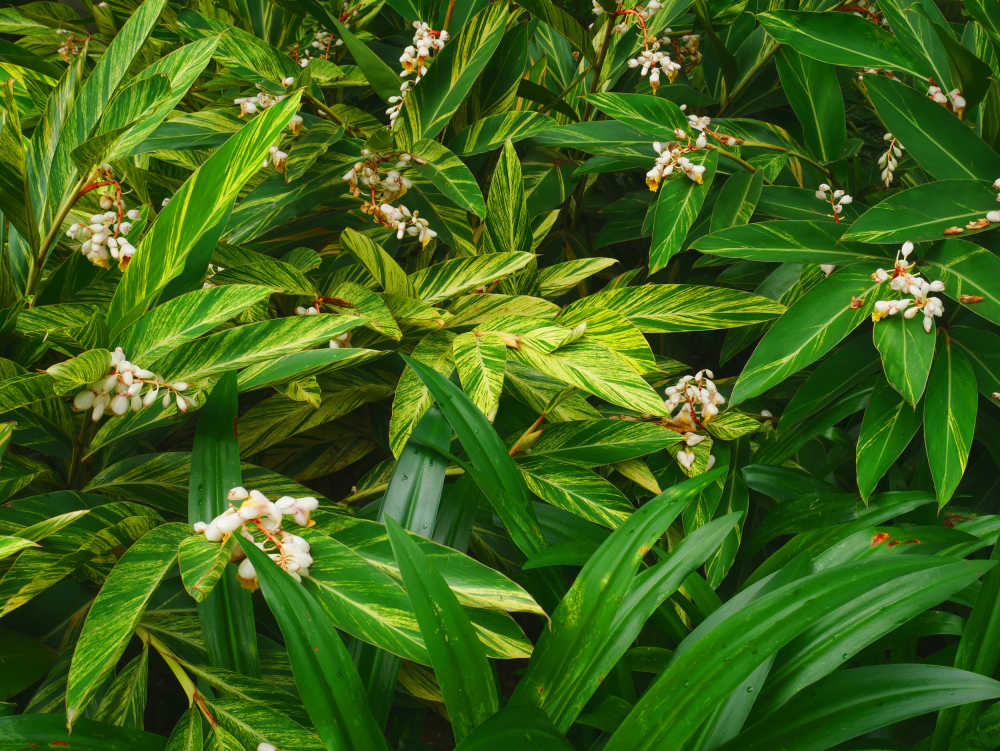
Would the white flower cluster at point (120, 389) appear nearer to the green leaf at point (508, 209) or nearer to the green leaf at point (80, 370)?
the green leaf at point (80, 370)

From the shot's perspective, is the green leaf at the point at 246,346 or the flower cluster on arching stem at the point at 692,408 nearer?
the green leaf at the point at 246,346

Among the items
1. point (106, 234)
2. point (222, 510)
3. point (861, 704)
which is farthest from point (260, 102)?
point (861, 704)

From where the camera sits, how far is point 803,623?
0.59m

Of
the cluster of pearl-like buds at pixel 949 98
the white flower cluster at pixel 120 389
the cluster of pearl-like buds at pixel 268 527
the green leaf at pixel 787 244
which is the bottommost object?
the cluster of pearl-like buds at pixel 268 527

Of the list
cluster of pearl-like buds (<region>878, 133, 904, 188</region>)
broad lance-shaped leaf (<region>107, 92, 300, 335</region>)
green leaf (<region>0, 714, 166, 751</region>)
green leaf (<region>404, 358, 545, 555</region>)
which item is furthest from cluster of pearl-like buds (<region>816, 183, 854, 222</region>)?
green leaf (<region>0, 714, 166, 751</region>)

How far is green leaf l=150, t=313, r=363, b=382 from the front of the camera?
2.32 feet

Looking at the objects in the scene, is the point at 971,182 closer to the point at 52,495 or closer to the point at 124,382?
the point at 124,382

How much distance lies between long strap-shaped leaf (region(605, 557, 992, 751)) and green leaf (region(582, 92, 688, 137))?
0.65 m

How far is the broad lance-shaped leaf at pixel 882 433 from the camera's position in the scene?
88 cm

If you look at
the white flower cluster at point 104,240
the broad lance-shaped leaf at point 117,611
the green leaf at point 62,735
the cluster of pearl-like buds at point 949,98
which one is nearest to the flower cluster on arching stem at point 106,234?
the white flower cluster at point 104,240

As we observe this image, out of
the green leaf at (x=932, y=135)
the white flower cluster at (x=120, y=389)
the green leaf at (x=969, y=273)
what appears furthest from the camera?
the green leaf at (x=932, y=135)

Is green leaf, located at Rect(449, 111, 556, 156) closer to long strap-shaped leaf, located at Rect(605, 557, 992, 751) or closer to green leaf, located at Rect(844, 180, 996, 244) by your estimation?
green leaf, located at Rect(844, 180, 996, 244)

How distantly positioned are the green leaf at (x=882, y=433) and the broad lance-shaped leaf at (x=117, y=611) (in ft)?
2.32

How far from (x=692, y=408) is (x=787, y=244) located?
24 cm
